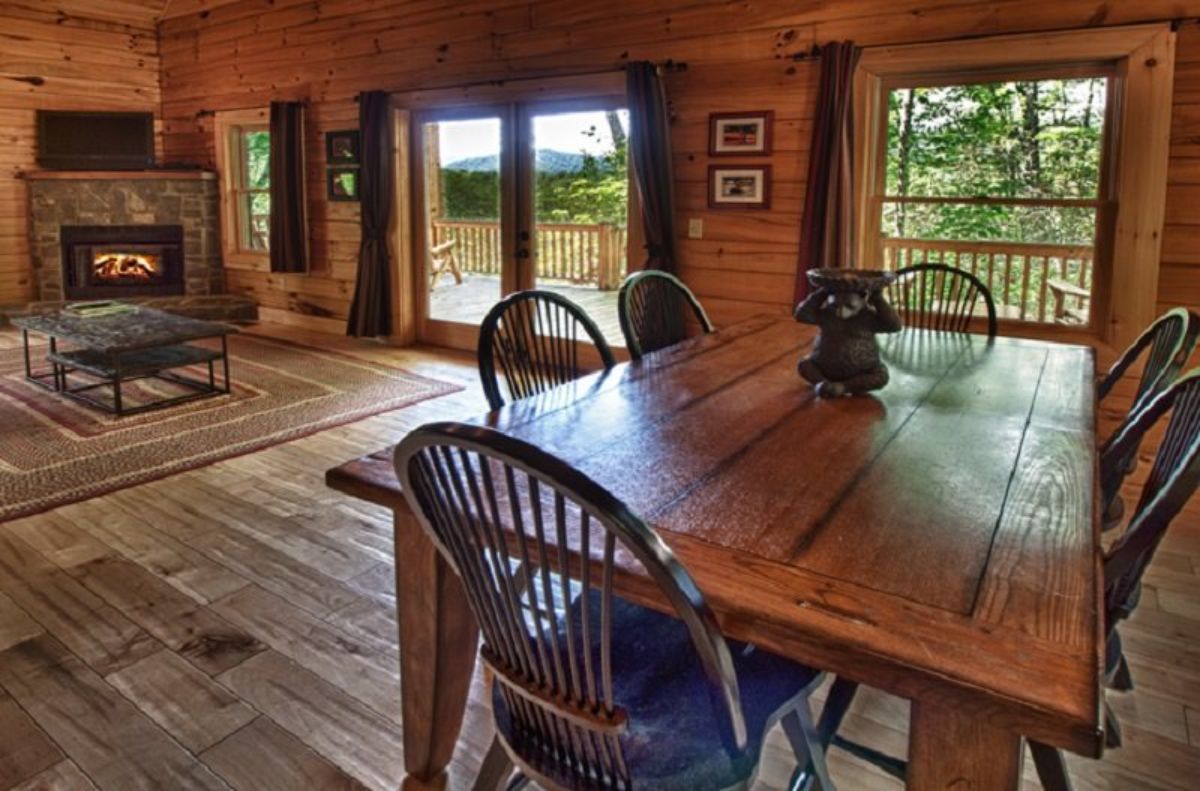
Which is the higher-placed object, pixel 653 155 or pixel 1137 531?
pixel 653 155

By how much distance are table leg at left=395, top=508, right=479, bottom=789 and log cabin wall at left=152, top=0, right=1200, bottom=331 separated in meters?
3.49

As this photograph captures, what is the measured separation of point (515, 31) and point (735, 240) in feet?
7.10

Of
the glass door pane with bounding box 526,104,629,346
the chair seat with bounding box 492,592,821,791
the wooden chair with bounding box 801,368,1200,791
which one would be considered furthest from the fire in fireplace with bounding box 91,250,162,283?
the wooden chair with bounding box 801,368,1200,791

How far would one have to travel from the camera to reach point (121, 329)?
182 inches

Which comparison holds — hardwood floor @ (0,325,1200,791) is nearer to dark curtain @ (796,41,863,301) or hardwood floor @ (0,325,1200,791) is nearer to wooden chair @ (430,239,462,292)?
dark curtain @ (796,41,863,301)

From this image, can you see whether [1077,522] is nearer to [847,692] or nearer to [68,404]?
[847,692]

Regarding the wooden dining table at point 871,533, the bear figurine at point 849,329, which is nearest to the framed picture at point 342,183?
the wooden dining table at point 871,533

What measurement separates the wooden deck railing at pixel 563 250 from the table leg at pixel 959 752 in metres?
4.53

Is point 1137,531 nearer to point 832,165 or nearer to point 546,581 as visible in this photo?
point 546,581

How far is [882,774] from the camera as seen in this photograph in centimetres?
185

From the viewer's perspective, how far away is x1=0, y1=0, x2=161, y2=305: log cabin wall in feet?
24.6

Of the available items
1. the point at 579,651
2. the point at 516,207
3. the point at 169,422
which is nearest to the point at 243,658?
the point at 579,651

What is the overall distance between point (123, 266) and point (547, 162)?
4488 millimetres

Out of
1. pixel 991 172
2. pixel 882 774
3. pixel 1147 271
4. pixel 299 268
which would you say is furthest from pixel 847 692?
pixel 299 268
